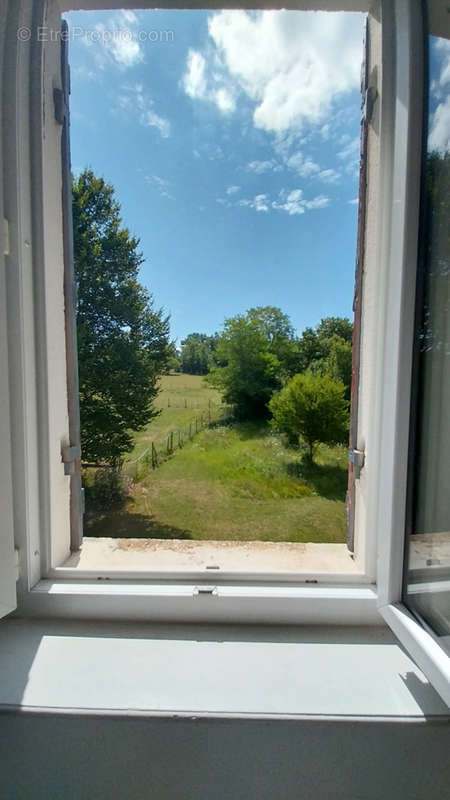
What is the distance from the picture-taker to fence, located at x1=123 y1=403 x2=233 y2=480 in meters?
2.54

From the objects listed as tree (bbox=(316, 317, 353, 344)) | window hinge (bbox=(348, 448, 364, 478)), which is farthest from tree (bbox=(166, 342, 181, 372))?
window hinge (bbox=(348, 448, 364, 478))

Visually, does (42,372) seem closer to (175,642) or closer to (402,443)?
(175,642)

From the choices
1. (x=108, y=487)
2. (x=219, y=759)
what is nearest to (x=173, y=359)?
(x=108, y=487)

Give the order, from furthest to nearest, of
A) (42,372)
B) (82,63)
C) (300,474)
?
1. (300,474)
2. (82,63)
3. (42,372)

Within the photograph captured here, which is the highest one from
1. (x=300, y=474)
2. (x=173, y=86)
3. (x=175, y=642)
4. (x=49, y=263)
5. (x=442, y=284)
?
(x=173, y=86)

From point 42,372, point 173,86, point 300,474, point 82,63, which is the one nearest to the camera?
point 42,372

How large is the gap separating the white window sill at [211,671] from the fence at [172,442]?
1.86 metres

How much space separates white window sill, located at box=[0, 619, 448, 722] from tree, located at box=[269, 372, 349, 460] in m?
1.87

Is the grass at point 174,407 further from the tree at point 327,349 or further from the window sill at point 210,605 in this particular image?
the window sill at point 210,605

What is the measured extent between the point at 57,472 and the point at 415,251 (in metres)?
1.02

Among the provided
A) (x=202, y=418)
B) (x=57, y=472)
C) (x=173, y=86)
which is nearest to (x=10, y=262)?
(x=57, y=472)

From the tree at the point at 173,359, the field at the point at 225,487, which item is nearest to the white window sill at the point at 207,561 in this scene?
the field at the point at 225,487

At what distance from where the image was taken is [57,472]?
834 millimetres

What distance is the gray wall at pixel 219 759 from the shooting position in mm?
468
